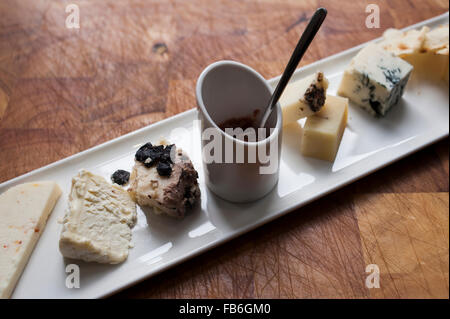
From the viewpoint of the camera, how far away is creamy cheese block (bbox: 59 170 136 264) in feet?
3.00

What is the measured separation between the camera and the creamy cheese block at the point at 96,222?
36.0 inches

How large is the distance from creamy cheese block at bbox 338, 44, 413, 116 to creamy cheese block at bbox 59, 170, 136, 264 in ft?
2.61

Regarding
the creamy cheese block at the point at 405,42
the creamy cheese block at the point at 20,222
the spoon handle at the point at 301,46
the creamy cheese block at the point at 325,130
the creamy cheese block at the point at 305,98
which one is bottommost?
the creamy cheese block at the point at 20,222

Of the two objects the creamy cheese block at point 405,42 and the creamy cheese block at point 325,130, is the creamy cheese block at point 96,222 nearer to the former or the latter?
the creamy cheese block at point 325,130

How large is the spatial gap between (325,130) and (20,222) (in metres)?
0.86

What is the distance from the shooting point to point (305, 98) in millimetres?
1093

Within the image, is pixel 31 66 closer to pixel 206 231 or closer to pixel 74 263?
pixel 74 263

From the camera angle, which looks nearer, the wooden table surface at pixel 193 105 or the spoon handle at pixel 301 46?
the spoon handle at pixel 301 46

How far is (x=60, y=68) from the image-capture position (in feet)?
4.77

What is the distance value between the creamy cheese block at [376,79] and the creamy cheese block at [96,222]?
79cm

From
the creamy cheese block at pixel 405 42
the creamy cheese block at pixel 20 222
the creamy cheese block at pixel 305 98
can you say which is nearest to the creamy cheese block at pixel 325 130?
the creamy cheese block at pixel 305 98

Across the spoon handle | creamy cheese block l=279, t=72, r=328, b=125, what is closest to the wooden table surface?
creamy cheese block l=279, t=72, r=328, b=125

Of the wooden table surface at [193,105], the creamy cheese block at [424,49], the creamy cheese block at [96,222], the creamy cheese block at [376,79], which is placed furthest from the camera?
the creamy cheese block at [424,49]

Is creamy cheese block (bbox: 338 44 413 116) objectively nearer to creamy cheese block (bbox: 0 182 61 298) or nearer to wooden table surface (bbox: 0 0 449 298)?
wooden table surface (bbox: 0 0 449 298)
